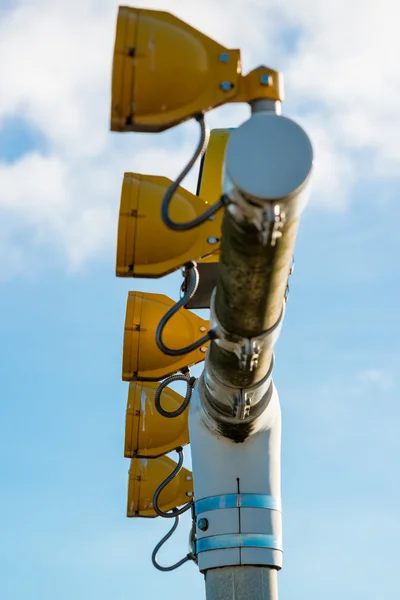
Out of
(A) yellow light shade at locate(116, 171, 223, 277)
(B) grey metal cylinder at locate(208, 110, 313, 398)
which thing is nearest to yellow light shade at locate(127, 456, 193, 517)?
(A) yellow light shade at locate(116, 171, 223, 277)

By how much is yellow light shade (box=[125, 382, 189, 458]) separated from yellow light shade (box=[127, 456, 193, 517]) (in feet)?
1.64

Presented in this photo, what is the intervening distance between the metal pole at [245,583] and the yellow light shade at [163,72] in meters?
2.63

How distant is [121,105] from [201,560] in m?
2.83

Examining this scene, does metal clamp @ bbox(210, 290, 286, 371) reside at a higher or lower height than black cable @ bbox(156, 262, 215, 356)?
lower

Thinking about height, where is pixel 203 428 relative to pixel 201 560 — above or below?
above

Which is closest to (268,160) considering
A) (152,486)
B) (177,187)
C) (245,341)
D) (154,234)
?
(177,187)

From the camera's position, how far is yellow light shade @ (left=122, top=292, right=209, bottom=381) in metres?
6.77

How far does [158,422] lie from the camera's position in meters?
7.73

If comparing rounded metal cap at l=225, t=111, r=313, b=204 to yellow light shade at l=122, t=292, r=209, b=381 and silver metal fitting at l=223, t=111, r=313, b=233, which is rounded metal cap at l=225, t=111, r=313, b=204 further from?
yellow light shade at l=122, t=292, r=209, b=381

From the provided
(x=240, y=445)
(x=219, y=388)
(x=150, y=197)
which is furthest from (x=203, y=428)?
(x=150, y=197)

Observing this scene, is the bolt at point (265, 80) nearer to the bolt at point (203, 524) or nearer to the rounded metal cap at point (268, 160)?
the rounded metal cap at point (268, 160)

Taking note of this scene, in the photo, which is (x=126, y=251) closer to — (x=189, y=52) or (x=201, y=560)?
(x=189, y=52)

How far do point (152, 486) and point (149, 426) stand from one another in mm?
751

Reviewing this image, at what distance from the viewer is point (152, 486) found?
8250 millimetres
